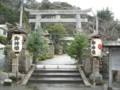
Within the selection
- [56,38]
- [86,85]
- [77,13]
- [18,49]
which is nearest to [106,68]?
[86,85]

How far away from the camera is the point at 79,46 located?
15.7 metres

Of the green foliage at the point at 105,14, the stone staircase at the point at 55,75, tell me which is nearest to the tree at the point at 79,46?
the stone staircase at the point at 55,75

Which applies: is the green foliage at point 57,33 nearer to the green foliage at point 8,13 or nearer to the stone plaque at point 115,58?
the green foliage at point 8,13

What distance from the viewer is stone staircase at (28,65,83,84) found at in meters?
12.8

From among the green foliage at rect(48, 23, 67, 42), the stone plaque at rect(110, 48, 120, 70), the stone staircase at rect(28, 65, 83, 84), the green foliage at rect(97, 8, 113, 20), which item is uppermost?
the green foliage at rect(97, 8, 113, 20)

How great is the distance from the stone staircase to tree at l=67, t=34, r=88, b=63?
1337 millimetres

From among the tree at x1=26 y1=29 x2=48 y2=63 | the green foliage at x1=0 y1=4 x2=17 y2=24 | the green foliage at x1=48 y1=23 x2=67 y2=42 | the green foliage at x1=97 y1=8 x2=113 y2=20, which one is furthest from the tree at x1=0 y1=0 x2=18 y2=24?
the tree at x1=26 y1=29 x2=48 y2=63

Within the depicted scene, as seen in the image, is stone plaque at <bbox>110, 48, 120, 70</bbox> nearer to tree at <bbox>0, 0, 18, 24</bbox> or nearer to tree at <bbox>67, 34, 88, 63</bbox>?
tree at <bbox>67, 34, 88, 63</bbox>

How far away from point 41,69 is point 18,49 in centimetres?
301

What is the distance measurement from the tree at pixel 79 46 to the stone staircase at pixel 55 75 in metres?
1.34

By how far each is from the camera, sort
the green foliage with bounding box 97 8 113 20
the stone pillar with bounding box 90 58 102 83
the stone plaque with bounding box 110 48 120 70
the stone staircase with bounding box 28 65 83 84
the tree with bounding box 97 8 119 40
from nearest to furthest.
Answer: the stone plaque with bounding box 110 48 120 70, the stone pillar with bounding box 90 58 102 83, the stone staircase with bounding box 28 65 83 84, the tree with bounding box 97 8 119 40, the green foliage with bounding box 97 8 113 20

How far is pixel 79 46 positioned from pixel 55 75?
3.41 meters

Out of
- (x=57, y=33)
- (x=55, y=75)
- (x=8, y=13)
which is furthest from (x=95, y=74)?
(x=8, y=13)

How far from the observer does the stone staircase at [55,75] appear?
1278 centimetres
